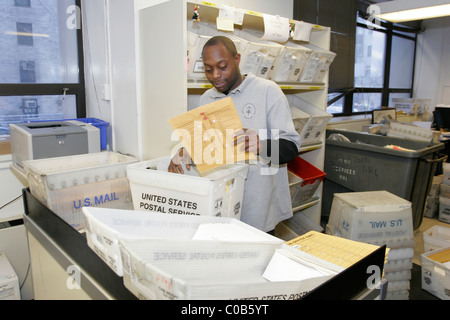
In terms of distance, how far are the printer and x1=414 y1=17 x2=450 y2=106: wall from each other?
5959 millimetres

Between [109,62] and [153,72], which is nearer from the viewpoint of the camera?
[153,72]

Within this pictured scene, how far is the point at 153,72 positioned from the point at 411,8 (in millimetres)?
2594

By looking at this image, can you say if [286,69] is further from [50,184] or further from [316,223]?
[50,184]

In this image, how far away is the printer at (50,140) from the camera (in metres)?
1.95

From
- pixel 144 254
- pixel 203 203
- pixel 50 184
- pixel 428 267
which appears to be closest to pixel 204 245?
pixel 144 254

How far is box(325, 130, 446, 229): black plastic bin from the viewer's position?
2.88 metres

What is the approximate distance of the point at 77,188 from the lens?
4.63 ft

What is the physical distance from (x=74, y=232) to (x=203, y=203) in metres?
0.41

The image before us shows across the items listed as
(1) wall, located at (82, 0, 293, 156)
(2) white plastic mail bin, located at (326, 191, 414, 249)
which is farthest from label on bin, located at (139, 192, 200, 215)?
(2) white plastic mail bin, located at (326, 191, 414, 249)

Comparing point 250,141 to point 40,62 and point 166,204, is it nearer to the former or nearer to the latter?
point 166,204

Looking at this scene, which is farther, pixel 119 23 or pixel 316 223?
pixel 316 223

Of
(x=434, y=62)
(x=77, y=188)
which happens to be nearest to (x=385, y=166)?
(x=77, y=188)

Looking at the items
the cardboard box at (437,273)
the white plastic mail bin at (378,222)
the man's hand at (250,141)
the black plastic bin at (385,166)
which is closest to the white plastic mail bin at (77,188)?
the man's hand at (250,141)

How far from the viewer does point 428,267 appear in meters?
2.34
